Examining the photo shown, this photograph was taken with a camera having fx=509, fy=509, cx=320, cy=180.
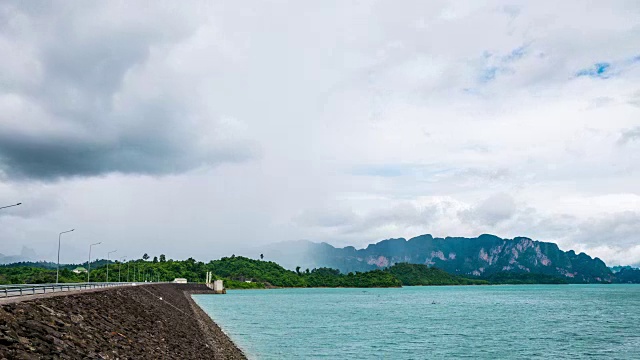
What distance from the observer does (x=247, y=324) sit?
284ft

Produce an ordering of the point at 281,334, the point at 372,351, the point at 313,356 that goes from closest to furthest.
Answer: the point at 313,356, the point at 372,351, the point at 281,334

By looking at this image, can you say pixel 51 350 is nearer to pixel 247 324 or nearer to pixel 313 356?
pixel 313 356

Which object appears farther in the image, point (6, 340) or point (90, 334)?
point (90, 334)

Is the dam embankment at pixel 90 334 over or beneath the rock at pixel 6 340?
beneath

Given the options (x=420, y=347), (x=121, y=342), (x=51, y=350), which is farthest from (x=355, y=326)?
(x=51, y=350)

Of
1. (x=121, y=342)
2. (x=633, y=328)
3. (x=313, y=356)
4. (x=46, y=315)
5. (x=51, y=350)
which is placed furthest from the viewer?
(x=633, y=328)

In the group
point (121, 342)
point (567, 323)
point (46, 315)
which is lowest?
point (567, 323)

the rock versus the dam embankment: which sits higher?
the rock

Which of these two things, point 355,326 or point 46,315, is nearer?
point 46,315

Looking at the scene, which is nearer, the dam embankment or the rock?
the rock

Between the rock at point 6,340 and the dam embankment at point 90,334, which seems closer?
the rock at point 6,340

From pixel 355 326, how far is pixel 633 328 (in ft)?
140

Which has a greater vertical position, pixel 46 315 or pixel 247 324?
pixel 46 315

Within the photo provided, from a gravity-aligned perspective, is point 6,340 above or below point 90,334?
above
